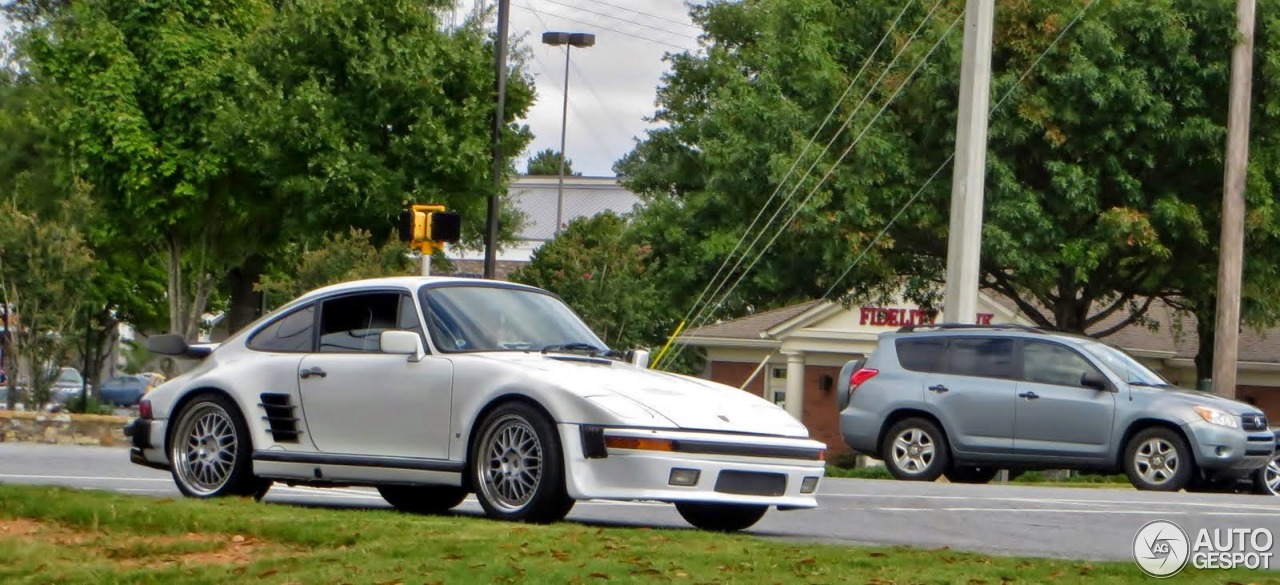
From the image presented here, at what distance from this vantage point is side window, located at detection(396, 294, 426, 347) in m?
11.0

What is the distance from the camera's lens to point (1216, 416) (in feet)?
61.0

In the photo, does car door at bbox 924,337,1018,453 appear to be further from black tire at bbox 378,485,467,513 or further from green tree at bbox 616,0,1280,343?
green tree at bbox 616,0,1280,343

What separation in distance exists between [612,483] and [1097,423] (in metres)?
9.97

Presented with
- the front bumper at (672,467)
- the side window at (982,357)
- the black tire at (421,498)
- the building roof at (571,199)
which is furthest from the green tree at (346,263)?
the building roof at (571,199)

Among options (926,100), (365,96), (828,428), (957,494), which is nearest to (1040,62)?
(926,100)

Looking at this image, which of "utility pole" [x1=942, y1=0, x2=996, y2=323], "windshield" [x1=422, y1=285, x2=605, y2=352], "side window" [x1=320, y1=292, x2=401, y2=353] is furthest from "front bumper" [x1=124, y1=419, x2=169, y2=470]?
"utility pole" [x1=942, y1=0, x2=996, y2=323]

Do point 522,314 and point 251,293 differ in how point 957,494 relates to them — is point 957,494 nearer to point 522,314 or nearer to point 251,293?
point 522,314

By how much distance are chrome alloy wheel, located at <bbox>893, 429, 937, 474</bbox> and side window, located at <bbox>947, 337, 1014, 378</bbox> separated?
721 mm

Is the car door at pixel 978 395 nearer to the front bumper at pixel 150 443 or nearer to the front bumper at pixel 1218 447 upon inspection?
the front bumper at pixel 1218 447

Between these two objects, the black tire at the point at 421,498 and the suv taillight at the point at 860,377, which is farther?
the suv taillight at the point at 860,377

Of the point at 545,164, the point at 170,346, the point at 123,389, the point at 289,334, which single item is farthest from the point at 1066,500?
the point at 545,164

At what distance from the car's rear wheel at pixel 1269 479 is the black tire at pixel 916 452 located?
12.7ft

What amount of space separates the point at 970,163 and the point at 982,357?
5865 millimetres

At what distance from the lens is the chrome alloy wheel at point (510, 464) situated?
10.1 m
